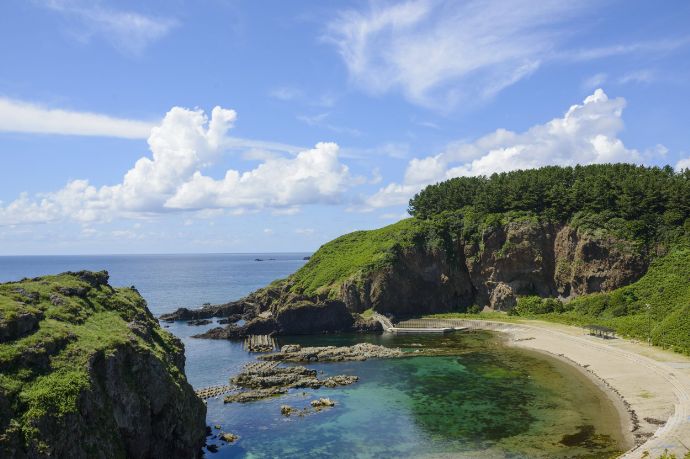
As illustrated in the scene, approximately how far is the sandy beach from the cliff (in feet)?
109

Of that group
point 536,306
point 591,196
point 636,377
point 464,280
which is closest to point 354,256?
point 464,280

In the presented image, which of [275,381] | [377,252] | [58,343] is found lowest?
[275,381]

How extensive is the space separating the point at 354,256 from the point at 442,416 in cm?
7696

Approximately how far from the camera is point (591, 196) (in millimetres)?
105562

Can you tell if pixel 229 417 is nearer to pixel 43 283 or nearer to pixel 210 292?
pixel 43 283

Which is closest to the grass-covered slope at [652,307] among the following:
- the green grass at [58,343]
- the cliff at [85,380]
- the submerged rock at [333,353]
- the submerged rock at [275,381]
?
the submerged rock at [333,353]

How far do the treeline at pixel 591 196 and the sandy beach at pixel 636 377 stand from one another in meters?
30.1

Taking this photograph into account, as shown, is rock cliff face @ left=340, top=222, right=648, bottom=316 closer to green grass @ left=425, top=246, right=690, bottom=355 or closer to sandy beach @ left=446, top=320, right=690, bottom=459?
green grass @ left=425, top=246, right=690, bottom=355

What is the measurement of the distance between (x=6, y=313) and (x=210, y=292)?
174 m

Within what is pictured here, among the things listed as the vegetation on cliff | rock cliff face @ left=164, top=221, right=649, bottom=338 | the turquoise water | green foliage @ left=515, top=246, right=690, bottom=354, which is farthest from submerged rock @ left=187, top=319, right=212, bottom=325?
green foliage @ left=515, top=246, right=690, bottom=354

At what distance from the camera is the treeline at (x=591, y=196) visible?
9738 cm

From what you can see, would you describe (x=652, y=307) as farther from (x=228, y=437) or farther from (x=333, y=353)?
(x=228, y=437)

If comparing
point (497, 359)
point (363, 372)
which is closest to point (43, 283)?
point (363, 372)

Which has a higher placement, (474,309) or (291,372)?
(474,309)
